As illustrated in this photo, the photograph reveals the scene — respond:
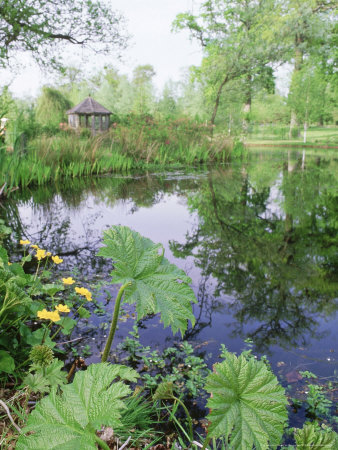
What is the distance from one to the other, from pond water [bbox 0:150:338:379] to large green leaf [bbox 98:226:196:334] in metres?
0.76

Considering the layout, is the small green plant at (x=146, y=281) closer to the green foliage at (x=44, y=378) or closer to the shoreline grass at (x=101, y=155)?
the green foliage at (x=44, y=378)

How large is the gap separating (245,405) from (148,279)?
1.53 ft

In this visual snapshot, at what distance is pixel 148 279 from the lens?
1.08 m

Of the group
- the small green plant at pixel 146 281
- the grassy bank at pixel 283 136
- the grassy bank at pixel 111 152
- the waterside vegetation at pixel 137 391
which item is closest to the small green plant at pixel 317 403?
the waterside vegetation at pixel 137 391

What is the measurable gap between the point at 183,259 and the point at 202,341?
128 cm

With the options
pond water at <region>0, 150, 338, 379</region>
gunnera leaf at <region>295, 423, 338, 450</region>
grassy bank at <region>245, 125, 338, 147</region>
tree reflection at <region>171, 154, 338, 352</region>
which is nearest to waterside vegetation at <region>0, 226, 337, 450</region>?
gunnera leaf at <region>295, 423, 338, 450</region>

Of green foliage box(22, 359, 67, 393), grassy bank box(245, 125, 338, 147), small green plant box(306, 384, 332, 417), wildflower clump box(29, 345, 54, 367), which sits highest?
grassy bank box(245, 125, 338, 147)

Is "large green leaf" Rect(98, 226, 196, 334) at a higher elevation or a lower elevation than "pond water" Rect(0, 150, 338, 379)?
higher

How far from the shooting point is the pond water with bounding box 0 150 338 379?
1881 mm

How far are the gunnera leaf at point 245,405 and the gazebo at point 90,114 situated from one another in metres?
18.6

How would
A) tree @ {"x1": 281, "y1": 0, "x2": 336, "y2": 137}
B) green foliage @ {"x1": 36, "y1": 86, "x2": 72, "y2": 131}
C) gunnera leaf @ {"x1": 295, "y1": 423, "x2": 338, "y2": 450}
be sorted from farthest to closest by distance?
tree @ {"x1": 281, "y1": 0, "x2": 336, "y2": 137}
green foliage @ {"x1": 36, "y1": 86, "x2": 72, "y2": 131}
gunnera leaf @ {"x1": 295, "y1": 423, "x2": 338, "y2": 450}

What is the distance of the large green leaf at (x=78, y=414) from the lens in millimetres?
682

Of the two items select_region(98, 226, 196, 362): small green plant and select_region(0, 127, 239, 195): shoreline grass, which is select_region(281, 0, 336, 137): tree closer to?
select_region(0, 127, 239, 195): shoreline grass

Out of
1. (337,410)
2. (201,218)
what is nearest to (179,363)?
(337,410)
